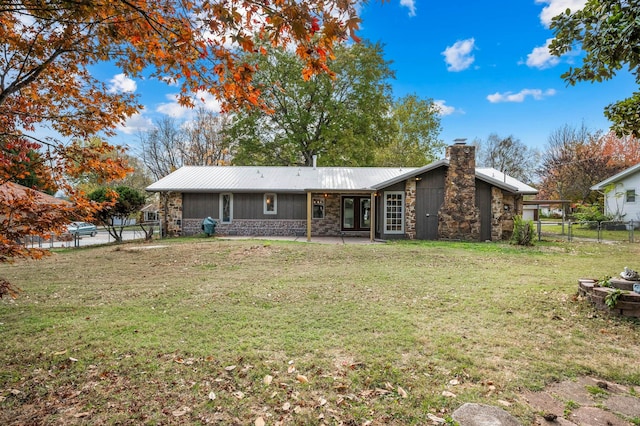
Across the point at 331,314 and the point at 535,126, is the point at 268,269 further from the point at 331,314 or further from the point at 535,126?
the point at 535,126

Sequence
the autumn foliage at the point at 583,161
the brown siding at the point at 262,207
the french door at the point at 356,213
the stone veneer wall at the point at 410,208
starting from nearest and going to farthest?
1. the stone veneer wall at the point at 410,208
2. the brown siding at the point at 262,207
3. the french door at the point at 356,213
4. the autumn foliage at the point at 583,161

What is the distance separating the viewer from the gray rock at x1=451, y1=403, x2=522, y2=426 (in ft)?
7.61

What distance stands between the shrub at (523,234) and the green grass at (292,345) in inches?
215

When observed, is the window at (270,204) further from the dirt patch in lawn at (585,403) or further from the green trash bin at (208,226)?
the dirt patch in lawn at (585,403)

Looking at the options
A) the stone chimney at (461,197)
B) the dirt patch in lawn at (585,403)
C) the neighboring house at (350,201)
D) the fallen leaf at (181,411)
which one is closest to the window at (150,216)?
the neighboring house at (350,201)

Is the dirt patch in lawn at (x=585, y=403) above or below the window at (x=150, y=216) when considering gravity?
below

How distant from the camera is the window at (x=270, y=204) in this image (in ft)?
55.6

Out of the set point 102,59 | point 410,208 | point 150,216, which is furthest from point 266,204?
point 150,216

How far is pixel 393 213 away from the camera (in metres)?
14.9

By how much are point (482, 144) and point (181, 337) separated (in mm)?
42610

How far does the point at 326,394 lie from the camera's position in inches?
106

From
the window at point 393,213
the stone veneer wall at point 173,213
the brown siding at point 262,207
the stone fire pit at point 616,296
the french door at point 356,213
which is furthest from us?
the french door at point 356,213

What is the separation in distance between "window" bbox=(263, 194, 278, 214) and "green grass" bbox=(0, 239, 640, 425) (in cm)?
958

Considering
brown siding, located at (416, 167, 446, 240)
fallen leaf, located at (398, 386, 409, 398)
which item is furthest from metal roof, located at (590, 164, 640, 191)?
fallen leaf, located at (398, 386, 409, 398)
